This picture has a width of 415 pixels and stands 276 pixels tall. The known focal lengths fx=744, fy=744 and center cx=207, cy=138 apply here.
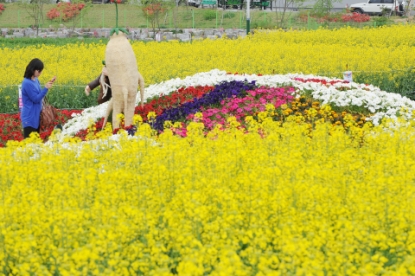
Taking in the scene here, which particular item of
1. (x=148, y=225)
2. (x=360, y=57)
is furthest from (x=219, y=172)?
(x=360, y=57)

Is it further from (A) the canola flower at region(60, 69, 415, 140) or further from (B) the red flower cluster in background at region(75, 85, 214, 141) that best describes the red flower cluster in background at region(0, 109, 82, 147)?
(B) the red flower cluster in background at region(75, 85, 214, 141)

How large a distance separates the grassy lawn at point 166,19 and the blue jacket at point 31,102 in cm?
2445

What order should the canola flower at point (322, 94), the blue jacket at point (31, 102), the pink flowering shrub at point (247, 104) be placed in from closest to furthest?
the blue jacket at point (31, 102) → the pink flowering shrub at point (247, 104) → the canola flower at point (322, 94)

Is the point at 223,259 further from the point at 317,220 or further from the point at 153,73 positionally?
the point at 153,73

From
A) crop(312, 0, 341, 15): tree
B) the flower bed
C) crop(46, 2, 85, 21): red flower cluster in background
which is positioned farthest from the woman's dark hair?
crop(46, 2, 85, 21): red flower cluster in background

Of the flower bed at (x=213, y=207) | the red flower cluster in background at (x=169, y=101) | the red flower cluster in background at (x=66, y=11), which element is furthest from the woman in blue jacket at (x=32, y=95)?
the red flower cluster in background at (x=66, y=11)

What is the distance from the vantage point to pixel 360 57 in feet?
63.5

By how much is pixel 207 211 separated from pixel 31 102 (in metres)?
6.17

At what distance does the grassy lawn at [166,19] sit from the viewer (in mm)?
37031

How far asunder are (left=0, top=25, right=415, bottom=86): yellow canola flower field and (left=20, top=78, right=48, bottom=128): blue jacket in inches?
234

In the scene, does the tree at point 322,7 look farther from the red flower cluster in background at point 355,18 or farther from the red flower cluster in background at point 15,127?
the red flower cluster in background at point 15,127

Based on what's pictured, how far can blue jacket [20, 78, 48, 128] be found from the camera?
11.3m

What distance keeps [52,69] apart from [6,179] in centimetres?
1234

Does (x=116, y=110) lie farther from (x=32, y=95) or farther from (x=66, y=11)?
(x=66, y=11)
